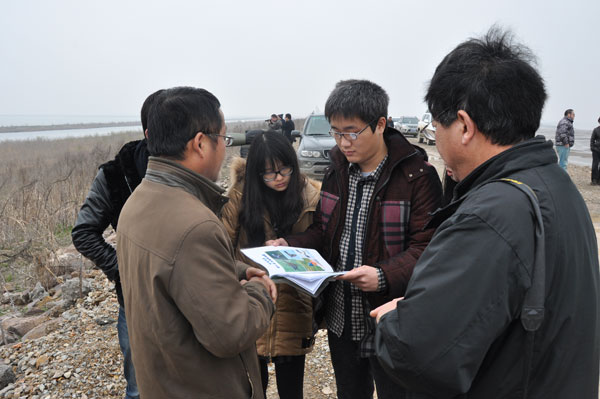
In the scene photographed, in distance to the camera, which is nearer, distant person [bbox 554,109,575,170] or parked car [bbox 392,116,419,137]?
distant person [bbox 554,109,575,170]

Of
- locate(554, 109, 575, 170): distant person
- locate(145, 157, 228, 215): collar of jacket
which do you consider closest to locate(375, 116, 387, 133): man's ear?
locate(145, 157, 228, 215): collar of jacket

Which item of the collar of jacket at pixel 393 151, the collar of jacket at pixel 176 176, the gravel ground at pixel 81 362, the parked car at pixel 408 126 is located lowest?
the gravel ground at pixel 81 362

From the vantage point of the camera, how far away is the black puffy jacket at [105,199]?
2467 mm

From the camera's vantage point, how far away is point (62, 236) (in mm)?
7715

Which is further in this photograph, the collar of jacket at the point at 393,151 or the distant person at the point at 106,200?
the distant person at the point at 106,200

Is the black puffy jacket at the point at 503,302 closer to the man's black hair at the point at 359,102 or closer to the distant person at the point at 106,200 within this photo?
the man's black hair at the point at 359,102

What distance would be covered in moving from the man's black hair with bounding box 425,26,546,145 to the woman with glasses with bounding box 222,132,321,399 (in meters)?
1.36

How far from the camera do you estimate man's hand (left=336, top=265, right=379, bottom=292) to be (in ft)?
5.82

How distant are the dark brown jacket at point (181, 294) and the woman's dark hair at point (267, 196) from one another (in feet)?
2.78

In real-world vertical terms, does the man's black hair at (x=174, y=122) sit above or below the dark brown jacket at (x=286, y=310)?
above

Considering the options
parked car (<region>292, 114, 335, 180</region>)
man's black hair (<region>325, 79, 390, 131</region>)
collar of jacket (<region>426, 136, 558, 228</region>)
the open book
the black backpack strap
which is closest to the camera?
the black backpack strap

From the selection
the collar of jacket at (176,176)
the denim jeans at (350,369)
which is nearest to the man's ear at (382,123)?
the collar of jacket at (176,176)

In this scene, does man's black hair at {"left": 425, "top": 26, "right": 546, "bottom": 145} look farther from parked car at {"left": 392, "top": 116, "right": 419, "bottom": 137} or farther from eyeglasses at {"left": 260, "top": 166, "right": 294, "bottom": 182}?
parked car at {"left": 392, "top": 116, "right": 419, "bottom": 137}

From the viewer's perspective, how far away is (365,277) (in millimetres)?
1782
